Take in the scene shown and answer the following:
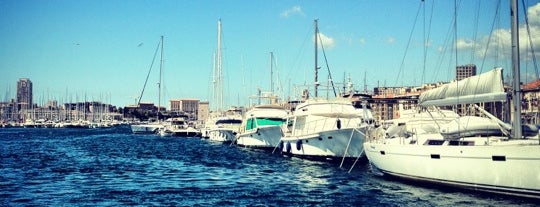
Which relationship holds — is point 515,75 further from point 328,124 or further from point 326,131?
point 328,124

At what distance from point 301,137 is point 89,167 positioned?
18153mm

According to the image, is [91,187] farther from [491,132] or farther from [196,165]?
[491,132]

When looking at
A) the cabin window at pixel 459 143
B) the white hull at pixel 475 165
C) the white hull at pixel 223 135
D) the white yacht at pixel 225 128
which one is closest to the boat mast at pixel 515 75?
the white hull at pixel 475 165

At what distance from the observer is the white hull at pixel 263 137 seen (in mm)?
63156

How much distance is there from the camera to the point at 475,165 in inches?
951

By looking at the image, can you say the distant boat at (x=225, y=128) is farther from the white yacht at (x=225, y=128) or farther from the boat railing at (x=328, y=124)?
the boat railing at (x=328, y=124)

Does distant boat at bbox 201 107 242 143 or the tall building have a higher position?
the tall building

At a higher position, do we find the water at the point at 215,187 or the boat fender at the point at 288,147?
the boat fender at the point at 288,147

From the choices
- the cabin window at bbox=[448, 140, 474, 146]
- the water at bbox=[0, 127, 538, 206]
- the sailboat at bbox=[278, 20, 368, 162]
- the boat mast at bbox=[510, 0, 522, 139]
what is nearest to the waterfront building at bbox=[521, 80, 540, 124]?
the boat mast at bbox=[510, 0, 522, 139]

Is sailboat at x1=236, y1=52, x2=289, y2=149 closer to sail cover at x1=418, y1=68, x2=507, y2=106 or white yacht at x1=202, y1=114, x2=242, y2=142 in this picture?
white yacht at x1=202, y1=114, x2=242, y2=142

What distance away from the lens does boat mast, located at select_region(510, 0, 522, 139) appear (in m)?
24.3

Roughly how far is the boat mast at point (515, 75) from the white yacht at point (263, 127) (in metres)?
38.1

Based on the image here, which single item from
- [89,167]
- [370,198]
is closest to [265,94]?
[89,167]

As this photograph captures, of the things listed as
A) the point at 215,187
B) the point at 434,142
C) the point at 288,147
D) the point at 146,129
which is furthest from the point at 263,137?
the point at 146,129
